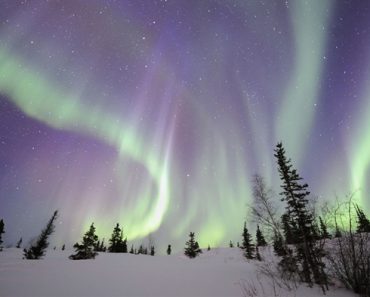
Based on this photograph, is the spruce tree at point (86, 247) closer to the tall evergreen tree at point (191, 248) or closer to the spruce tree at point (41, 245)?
the spruce tree at point (41, 245)

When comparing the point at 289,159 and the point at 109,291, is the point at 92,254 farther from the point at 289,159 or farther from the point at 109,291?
the point at 289,159

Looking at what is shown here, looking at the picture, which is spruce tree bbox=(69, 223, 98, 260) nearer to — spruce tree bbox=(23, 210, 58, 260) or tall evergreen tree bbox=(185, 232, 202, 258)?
spruce tree bbox=(23, 210, 58, 260)

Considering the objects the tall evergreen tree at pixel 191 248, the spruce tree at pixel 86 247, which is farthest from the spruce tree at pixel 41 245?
the tall evergreen tree at pixel 191 248

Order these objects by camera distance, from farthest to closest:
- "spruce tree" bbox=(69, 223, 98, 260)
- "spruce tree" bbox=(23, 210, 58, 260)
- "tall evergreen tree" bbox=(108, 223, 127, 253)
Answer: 1. "tall evergreen tree" bbox=(108, 223, 127, 253)
2. "spruce tree" bbox=(23, 210, 58, 260)
3. "spruce tree" bbox=(69, 223, 98, 260)

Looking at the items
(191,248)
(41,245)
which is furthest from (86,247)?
(191,248)

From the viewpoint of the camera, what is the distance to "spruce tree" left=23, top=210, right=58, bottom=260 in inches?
1616

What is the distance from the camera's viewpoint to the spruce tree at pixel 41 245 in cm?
4105

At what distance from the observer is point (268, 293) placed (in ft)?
40.8

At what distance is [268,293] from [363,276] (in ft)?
19.5

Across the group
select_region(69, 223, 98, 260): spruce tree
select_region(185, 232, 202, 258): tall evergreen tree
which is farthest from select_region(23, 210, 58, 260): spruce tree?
select_region(185, 232, 202, 258): tall evergreen tree

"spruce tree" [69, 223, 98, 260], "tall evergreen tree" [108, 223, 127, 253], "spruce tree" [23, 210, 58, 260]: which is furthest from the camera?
"tall evergreen tree" [108, 223, 127, 253]

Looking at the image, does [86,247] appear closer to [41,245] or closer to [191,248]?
[41,245]

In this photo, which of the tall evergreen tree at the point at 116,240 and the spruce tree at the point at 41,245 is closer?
the spruce tree at the point at 41,245

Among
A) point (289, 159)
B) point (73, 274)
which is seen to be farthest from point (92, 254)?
point (289, 159)
